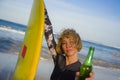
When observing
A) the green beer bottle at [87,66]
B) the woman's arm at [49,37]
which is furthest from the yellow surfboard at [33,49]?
the green beer bottle at [87,66]

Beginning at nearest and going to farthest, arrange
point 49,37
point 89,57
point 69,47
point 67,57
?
point 89,57 → point 69,47 → point 67,57 → point 49,37

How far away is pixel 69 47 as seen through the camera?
2480mm

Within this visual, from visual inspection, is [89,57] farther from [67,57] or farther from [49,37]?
[49,37]

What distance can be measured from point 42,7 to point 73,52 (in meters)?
0.70

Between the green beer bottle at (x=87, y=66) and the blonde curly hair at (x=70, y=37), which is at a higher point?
the blonde curly hair at (x=70, y=37)

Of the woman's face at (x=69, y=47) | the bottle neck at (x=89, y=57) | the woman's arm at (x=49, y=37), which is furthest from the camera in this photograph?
the woman's arm at (x=49, y=37)

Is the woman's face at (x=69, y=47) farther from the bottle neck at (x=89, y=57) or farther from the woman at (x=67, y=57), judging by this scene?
the bottle neck at (x=89, y=57)

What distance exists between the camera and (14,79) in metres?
3.07

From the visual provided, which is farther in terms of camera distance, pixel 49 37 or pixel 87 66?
pixel 49 37

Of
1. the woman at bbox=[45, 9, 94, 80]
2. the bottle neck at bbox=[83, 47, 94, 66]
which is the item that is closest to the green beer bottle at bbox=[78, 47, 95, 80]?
the bottle neck at bbox=[83, 47, 94, 66]

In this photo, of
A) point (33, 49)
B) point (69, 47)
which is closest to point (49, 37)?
point (33, 49)

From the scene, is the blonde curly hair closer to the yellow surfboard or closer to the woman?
the woman

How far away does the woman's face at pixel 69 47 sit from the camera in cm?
248

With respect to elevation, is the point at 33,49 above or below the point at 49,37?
below
